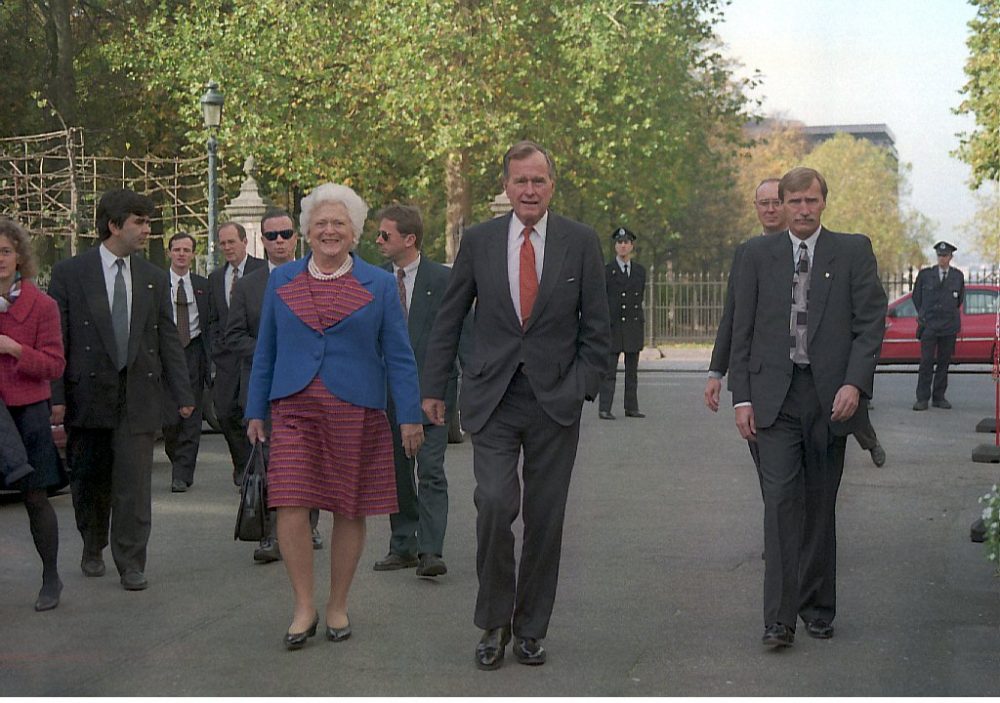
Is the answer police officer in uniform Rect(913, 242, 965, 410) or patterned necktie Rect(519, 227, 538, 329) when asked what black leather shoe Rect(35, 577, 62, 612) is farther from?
police officer in uniform Rect(913, 242, 965, 410)

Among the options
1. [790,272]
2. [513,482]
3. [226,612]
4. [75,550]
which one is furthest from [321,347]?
[75,550]

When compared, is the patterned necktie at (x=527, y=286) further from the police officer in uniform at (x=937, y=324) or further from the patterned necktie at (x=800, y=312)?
the police officer in uniform at (x=937, y=324)

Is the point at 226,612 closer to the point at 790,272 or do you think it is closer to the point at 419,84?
the point at 790,272

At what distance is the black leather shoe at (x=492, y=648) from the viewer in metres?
6.14

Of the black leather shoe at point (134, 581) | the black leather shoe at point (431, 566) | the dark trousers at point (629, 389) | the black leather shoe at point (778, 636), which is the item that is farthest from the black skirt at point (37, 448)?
the dark trousers at point (629, 389)

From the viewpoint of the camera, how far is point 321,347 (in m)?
6.61

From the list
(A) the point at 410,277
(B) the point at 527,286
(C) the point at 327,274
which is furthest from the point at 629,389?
(B) the point at 527,286

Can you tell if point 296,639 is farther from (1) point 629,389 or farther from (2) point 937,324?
(2) point 937,324

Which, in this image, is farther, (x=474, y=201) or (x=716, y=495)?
(x=474, y=201)

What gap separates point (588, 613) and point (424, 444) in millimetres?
1788

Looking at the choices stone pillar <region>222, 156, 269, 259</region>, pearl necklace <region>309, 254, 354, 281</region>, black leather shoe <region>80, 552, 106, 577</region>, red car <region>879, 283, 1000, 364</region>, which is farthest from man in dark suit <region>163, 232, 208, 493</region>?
red car <region>879, 283, 1000, 364</region>

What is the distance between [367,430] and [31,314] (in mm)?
1957

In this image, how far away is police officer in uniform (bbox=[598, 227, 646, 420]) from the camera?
19016 mm

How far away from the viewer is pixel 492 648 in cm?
619
